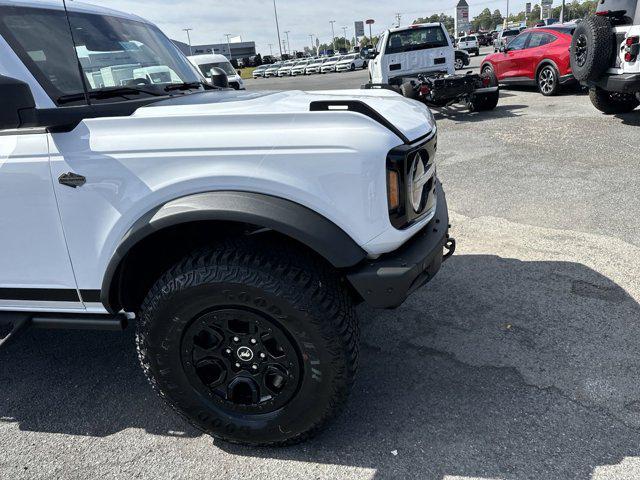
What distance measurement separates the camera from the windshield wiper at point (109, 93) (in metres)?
2.43

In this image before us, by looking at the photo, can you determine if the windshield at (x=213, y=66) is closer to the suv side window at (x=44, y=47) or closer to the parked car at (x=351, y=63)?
the suv side window at (x=44, y=47)

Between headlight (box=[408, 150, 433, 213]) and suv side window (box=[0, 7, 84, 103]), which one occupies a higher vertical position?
suv side window (box=[0, 7, 84, 103])

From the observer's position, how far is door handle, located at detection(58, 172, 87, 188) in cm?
221

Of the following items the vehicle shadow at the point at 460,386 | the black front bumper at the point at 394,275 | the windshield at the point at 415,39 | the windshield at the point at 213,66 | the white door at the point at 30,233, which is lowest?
the vehicle shadow at the point at 460,386

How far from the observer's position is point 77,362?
3211 mm

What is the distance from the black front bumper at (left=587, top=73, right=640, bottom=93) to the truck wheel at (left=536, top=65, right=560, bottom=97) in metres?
4.14

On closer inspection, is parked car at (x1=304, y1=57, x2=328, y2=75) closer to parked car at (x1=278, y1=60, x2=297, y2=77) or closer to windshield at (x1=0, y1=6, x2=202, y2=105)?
parked car at (x1=278, y1=60, x2=297, y2=77)

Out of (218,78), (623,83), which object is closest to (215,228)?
(218,78)

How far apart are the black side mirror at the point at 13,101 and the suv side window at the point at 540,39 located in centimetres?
1242

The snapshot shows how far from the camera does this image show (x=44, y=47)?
98.5 inches

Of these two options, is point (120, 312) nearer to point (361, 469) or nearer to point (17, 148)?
point (17, 148)

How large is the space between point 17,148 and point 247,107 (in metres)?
1.02

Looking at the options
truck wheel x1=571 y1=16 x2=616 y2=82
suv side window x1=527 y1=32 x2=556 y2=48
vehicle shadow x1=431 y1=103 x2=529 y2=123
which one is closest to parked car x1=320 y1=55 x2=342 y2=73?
suv side window x1=527 y1=32 x2=556 y2=48

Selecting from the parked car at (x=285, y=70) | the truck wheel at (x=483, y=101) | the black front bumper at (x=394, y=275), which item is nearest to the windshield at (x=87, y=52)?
the black front bumper at (x=394, y=275)
